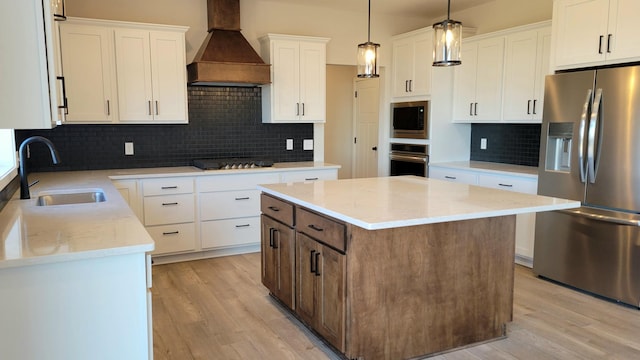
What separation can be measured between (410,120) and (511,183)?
150 centimetres

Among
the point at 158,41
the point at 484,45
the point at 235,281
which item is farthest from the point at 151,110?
the point at 484,45

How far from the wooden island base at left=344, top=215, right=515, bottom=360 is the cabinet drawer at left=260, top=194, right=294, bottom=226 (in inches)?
29.6

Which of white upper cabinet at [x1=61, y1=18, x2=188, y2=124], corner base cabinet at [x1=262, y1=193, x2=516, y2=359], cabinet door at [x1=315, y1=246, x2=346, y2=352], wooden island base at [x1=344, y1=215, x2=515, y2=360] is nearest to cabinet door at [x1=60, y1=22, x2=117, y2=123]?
white upper cabinet at [x1=61, y1=18, x2=188, y2=124]

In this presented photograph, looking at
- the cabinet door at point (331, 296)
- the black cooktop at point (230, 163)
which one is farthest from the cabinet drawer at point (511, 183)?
the cabinet door at point (331, 296)

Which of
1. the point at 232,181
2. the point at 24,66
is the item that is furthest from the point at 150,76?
the point at 24,66

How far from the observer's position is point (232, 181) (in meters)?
4.62

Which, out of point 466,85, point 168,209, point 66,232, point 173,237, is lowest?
point 173,237

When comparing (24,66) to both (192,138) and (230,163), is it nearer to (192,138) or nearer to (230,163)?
(230,163)

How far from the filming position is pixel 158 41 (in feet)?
14.4

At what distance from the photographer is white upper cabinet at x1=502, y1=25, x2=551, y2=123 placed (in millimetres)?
4273

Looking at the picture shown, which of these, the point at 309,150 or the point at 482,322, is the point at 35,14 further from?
the point at 309,150

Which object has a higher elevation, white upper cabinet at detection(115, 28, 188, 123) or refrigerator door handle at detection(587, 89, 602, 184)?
white upper cabinet at detection(115, 28, 188, 123)

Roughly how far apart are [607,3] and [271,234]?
2958 mm

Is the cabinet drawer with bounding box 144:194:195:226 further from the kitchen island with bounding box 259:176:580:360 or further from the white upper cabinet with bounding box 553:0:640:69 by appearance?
the white upper cabinet with bounding box 553:0:640:69
